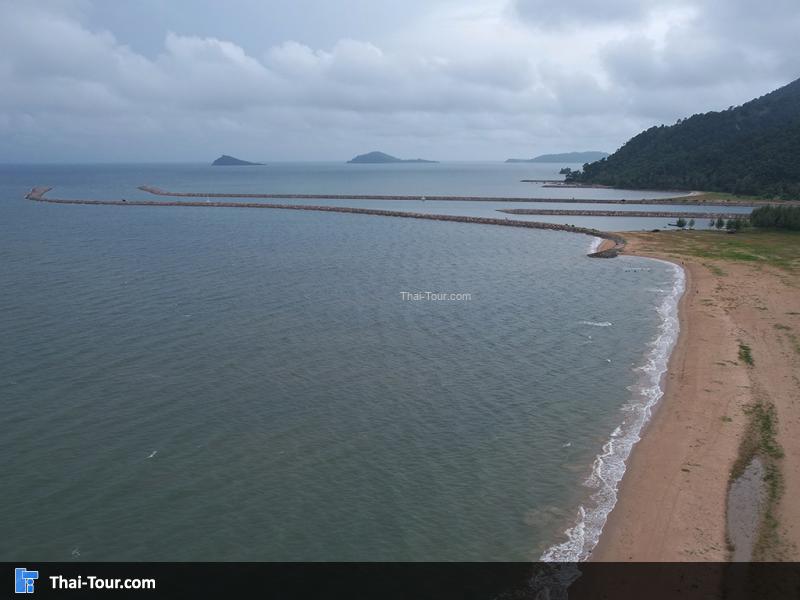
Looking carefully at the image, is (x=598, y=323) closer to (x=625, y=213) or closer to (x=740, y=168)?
(x=625, y=213)

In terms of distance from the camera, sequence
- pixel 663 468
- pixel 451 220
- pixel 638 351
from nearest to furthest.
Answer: pixel 663 468, pixel 638 351, pixel 451 220

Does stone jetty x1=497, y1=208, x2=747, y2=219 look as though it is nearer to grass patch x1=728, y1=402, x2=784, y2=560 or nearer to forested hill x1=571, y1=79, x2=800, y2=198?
forested hill x1=571, y1=79, x2=800, y2=198

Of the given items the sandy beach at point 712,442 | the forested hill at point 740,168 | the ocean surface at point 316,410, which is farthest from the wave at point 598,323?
the forested hill at point 740,168

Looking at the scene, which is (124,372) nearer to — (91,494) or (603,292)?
(91,494)

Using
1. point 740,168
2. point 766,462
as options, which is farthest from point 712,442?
point 740,168

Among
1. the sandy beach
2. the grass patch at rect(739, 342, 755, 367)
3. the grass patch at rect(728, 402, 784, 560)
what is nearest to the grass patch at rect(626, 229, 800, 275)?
the sandy beach

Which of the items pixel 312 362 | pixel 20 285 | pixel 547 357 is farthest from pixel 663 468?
pixel 20 285

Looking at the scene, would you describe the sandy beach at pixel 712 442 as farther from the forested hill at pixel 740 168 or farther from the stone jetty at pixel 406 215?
the forested hill at pixel 740 168

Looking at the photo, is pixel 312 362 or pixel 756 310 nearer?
pixel 312 362
